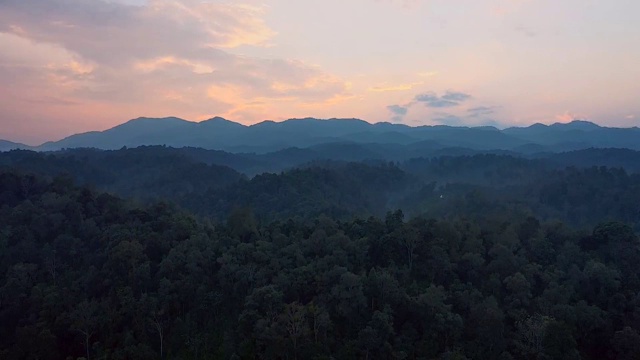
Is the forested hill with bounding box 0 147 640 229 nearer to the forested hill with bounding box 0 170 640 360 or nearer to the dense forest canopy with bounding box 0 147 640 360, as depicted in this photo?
the dense forest canopy with bounding box 0 147 640 360

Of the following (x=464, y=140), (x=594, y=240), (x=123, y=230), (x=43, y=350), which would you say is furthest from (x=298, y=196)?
(x=464, y=140)

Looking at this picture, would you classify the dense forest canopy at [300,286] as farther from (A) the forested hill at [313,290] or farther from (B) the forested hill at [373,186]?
(B) the forested hill at [373,186]

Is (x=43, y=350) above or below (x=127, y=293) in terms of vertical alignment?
below

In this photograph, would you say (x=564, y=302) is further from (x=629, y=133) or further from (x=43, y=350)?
(x=629, y=133)

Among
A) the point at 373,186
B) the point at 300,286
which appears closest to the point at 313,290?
the point at 300,286

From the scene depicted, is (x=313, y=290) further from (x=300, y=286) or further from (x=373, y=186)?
(x=373, y=186)

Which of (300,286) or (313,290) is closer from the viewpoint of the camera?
(300,286)

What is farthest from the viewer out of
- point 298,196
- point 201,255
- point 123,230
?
point 298,196

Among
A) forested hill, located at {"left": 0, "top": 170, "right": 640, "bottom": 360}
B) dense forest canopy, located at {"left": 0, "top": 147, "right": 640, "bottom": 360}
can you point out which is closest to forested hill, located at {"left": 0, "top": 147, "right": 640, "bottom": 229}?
dense forest canopy, located at {"left": 0, "top": 147, "right": 640, "bottom": 360}
